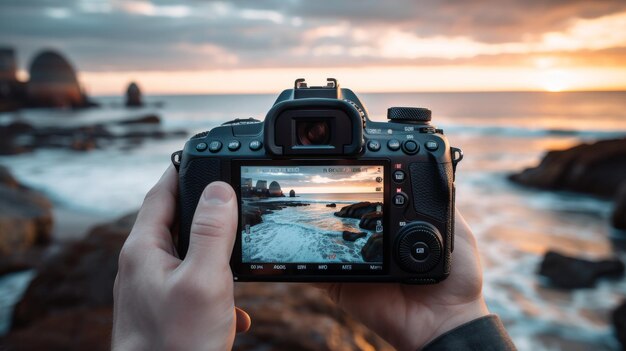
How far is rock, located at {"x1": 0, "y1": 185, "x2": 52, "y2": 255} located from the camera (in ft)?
23.4

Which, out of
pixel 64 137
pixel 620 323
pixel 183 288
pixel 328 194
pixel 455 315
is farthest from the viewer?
pixel 64 137

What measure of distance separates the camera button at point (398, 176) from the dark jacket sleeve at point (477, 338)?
0.58 meters

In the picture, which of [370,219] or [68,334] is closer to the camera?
[370,219]

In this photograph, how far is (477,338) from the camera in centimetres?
167

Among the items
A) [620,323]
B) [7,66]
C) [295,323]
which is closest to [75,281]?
[295,323]

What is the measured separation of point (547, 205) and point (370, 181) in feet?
38.9

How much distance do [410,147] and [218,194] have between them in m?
0.75

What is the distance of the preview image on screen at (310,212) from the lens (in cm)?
176

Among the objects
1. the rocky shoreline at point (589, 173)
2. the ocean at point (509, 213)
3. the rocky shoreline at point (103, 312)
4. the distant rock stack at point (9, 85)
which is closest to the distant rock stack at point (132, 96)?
the distant rock stack at point (9, 85)

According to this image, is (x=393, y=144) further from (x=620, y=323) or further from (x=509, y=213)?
(x=509, y=213)

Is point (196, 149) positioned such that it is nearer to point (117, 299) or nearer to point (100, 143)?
point (117, 299)

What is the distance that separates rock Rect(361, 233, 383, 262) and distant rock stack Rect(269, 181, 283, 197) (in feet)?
1.28

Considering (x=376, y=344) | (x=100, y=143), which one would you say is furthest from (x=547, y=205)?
(x=100, y=143)

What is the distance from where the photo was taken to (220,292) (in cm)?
140
